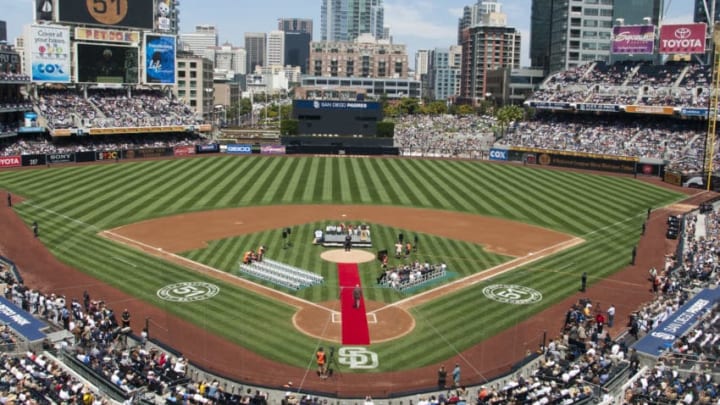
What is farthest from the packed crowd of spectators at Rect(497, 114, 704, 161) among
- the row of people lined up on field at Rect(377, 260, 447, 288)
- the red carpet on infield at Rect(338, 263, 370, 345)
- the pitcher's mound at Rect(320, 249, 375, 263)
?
the red carpet on infield at Rect(338, 263, 370, 345)

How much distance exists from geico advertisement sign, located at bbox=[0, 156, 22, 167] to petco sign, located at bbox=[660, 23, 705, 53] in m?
76.0

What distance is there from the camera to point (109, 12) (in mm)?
81250

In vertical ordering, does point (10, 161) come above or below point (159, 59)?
below

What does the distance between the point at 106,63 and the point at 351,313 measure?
69.2m

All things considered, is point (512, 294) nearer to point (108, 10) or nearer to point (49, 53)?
point (49, 53)

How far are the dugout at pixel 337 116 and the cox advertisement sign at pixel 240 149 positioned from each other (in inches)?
290

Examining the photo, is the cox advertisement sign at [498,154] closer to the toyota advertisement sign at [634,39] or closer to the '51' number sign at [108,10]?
the toyota advertisement sign at [634,39]

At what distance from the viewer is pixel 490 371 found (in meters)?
22.3

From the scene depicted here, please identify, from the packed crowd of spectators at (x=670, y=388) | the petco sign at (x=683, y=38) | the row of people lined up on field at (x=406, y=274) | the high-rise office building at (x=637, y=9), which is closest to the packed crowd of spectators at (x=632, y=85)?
the petco sign at (x=683, y=38)

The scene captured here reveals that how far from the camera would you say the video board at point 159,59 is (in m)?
84.4

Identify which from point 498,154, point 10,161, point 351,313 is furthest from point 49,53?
point 351,313

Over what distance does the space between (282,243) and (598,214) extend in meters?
25.0

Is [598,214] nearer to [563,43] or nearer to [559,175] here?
[559,175]

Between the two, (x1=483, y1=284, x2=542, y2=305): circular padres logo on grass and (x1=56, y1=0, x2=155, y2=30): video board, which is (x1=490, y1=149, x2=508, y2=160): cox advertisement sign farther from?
(x1=483, y1=284, x2=542, y2=305): circular padres logo on grass
